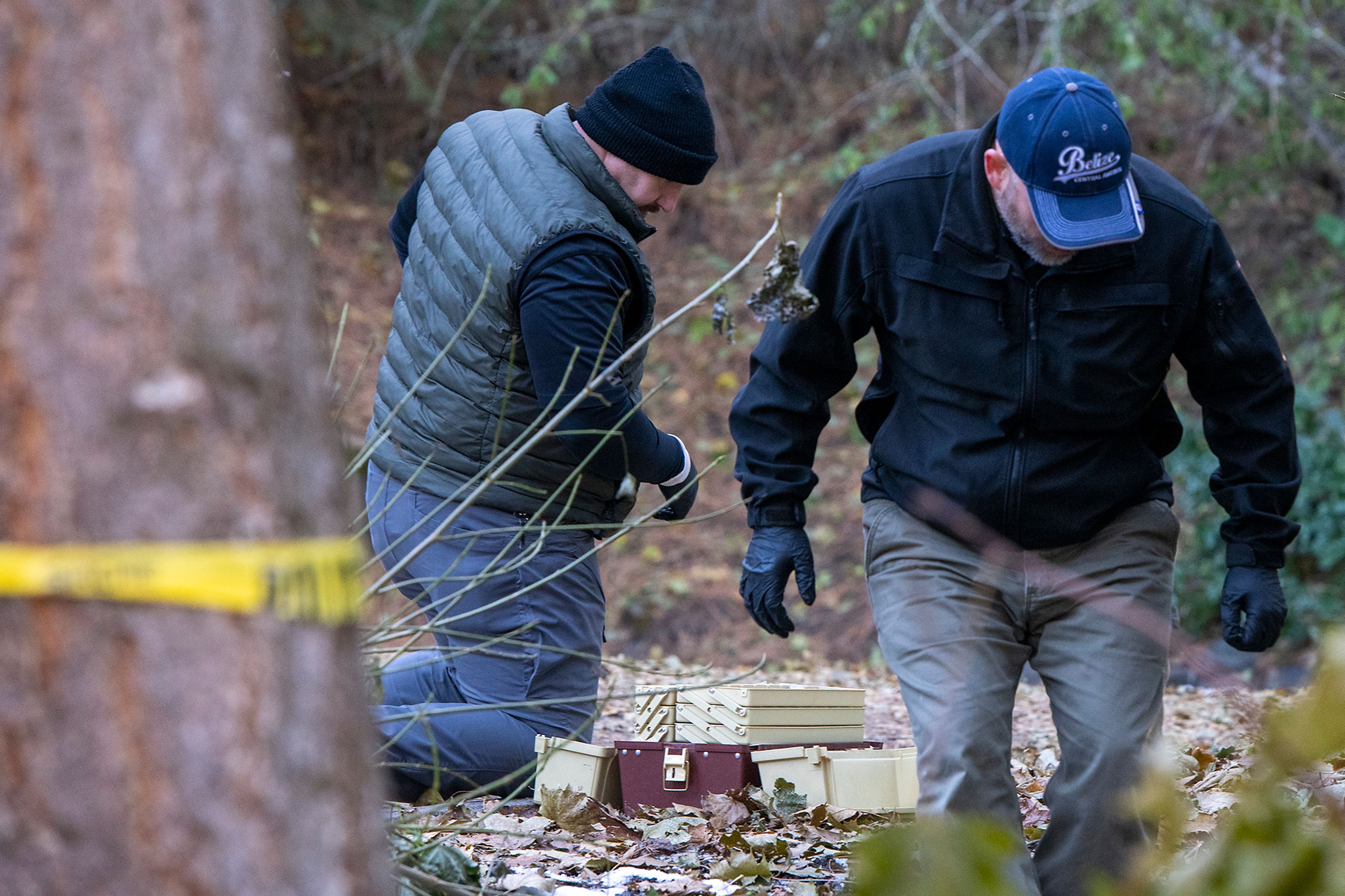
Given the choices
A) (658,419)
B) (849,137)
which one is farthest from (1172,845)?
(849,137)

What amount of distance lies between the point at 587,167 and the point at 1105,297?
1.49 meters

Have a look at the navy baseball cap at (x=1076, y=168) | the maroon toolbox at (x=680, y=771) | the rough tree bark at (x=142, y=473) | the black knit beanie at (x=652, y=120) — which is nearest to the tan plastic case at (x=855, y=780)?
the maroon toolbox at (x=680, y=771)

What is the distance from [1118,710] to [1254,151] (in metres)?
9.68

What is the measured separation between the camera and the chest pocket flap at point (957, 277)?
9.82 ft

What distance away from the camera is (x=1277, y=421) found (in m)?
3.23

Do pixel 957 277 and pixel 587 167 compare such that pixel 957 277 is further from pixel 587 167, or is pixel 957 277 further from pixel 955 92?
pixel 955 92

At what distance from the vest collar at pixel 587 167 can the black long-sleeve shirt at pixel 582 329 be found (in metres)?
0.23

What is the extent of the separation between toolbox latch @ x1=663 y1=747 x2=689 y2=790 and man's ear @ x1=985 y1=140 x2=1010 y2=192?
1.77 meters

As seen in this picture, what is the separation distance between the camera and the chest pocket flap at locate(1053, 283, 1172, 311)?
299 centimetres

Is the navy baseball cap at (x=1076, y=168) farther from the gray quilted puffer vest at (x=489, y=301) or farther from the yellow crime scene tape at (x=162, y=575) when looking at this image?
the yellow crime scene tape at (x=162, y=575)

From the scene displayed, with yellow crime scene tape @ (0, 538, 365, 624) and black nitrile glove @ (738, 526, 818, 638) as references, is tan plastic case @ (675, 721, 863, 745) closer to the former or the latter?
black nitrile glove @ (738, 526, 818, 638)

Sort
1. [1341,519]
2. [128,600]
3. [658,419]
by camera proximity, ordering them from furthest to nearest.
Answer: [658,419] < [1341,519] < [128,600]

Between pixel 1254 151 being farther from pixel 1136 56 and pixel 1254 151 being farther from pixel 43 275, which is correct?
pixel 43 275

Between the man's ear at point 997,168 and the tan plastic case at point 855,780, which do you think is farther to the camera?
the tan plastic case at point 855,780
